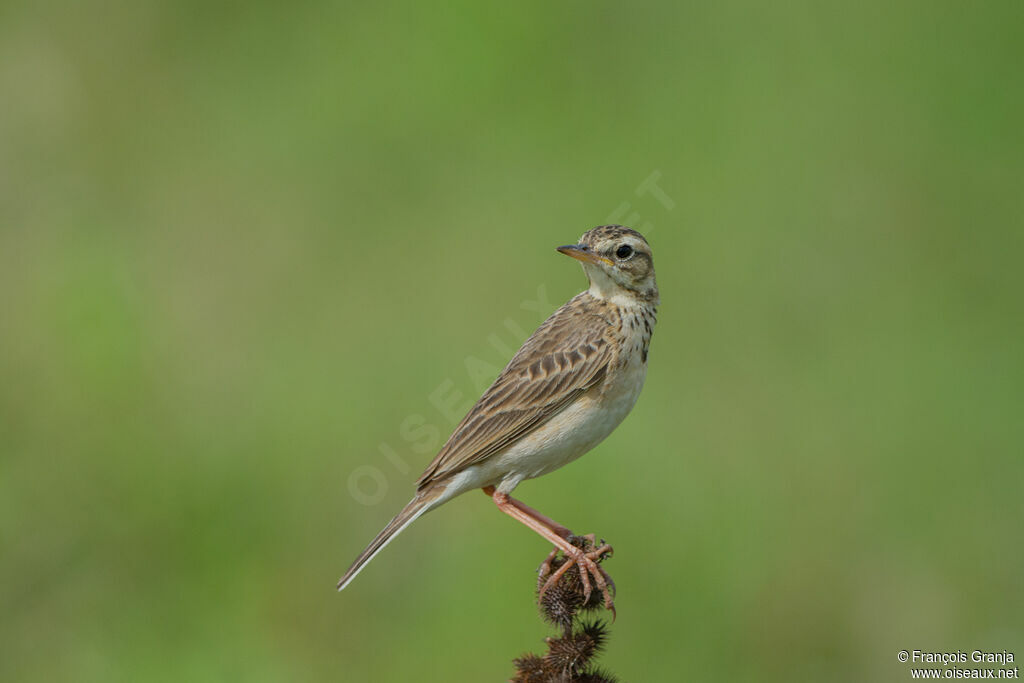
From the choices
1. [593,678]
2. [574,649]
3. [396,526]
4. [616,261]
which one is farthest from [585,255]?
[593,678]

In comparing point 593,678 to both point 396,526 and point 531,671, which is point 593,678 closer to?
point 531,671

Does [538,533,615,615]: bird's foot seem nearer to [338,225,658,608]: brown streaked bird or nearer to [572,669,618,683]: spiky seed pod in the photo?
[338,225,658,608]: brown streaked bird

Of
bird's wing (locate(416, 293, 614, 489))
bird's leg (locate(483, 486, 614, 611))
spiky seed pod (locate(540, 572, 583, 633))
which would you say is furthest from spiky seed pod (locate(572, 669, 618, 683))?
bird's wing (locate(416, 293, 614, 489))

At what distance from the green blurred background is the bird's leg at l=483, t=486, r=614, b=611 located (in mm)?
3200

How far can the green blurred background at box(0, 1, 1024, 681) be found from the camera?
37.1 ft

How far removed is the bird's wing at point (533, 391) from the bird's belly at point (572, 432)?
6 centimetres

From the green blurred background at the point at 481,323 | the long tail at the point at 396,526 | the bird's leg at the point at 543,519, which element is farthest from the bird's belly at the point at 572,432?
the green blurred background at the point at 481,323

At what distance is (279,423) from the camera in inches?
532

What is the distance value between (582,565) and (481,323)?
6895 millimetres

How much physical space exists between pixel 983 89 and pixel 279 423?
9348 millimetres

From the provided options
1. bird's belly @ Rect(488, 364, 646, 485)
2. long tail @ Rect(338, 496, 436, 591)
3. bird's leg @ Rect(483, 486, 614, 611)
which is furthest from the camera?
bird's belly @ Rect(488, 364, 646, 485)

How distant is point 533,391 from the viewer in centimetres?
758

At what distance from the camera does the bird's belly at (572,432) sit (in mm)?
7352

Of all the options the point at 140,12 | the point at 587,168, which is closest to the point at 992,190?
the point at 587,168
